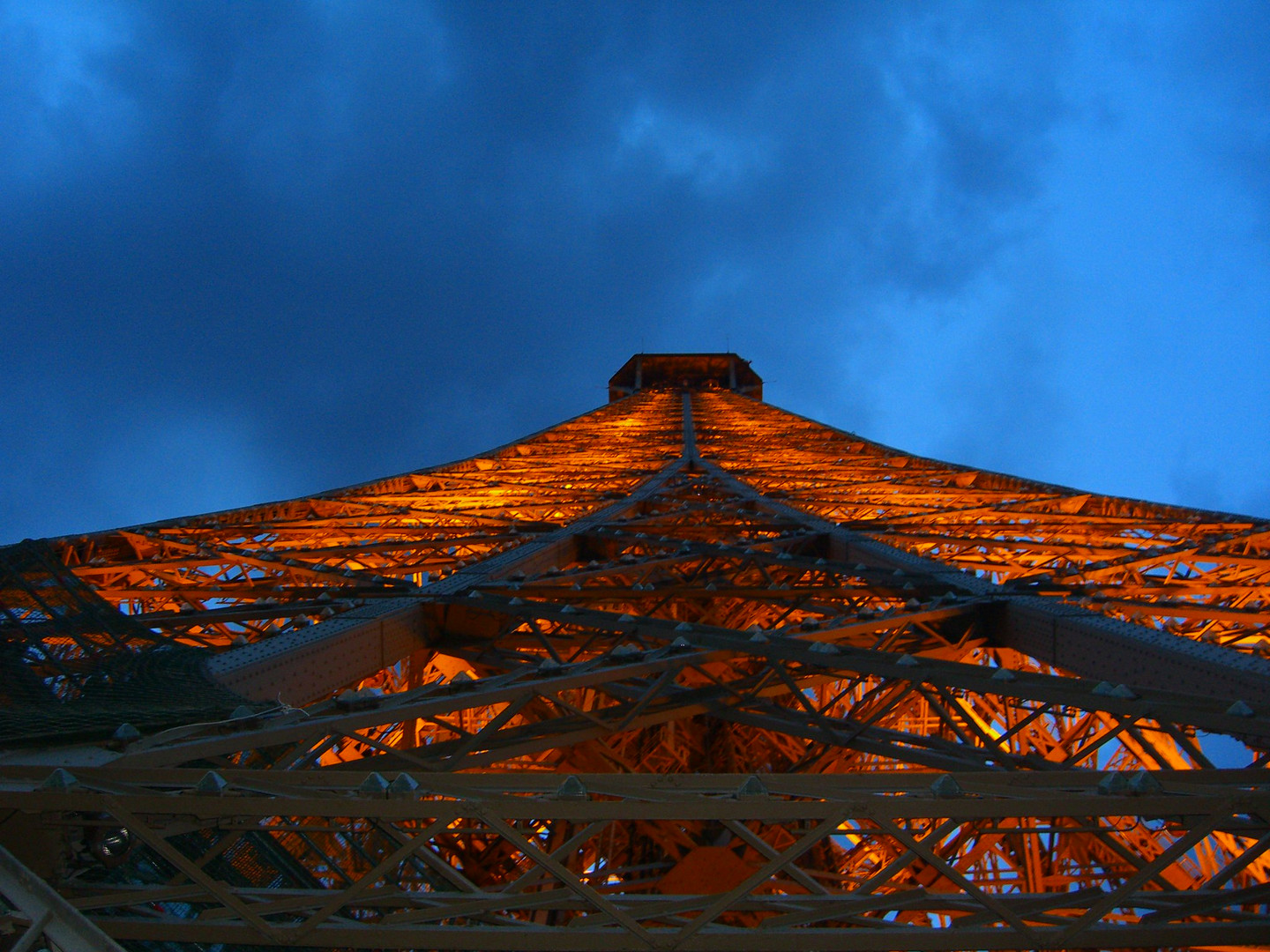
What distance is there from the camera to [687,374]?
155 feet

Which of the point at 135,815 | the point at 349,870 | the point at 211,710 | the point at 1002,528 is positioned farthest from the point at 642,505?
the point at 135,815

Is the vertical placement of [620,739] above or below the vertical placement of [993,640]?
below

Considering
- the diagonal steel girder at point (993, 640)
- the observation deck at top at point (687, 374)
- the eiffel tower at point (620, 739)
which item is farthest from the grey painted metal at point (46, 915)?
the observation deck at top at point (687, 374)

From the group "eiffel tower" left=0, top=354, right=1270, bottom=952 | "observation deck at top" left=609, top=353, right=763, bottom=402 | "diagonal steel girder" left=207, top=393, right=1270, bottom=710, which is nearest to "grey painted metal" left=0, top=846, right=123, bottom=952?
"eiffel tower" left=0, top=354, right=1270, bottom=952

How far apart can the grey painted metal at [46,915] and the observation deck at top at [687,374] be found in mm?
43706

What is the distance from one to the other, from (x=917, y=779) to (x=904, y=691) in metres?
2.03

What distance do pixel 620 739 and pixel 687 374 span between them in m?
40.0

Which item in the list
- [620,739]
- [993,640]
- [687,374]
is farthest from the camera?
[687,374]

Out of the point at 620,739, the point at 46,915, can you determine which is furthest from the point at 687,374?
the point at 46,915

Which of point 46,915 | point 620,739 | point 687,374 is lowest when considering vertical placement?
point 46,915

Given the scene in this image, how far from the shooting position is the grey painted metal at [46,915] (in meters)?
2.24

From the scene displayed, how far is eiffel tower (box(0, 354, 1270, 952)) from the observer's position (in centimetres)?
273

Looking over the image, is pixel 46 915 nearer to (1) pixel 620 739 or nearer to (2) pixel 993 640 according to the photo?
(2) pixel 993 640

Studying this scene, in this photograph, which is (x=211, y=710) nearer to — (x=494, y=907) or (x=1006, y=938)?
(x=494, y=907)
